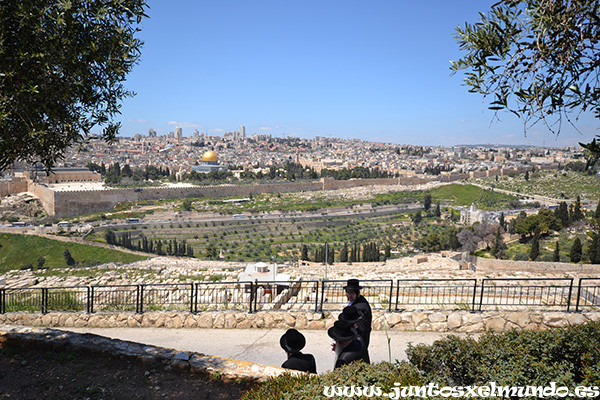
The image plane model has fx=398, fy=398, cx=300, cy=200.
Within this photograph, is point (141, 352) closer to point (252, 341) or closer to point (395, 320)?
point (252, 341)

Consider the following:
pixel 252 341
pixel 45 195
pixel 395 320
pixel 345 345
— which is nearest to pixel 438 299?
pixel 395 320

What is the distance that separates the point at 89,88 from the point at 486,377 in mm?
3403

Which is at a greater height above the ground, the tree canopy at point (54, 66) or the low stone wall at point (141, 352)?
the tree canopy at point (54, 66)

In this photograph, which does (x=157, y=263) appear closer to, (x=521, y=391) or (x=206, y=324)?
(x=206, y=324)

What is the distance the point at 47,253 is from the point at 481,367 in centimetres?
2754

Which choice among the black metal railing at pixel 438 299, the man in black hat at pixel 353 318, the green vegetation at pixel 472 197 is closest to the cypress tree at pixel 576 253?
the black metal railing at pixel 438 299

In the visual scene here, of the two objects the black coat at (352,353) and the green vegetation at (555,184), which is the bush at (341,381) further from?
the green vegetation at (555,184)

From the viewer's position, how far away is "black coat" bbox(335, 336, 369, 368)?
8.35ft

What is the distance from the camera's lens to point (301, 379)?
87.9 inches

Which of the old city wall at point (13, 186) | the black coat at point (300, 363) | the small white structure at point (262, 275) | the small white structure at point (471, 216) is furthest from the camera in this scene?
the old city wall at point (13, 186)

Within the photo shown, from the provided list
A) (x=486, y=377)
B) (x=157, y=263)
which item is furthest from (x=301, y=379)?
(x=157, y=263)

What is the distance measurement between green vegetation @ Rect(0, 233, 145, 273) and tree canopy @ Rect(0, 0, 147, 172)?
68.1 feet

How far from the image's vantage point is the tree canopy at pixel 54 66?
2.59 meters

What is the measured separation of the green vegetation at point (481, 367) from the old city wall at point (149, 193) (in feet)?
133
